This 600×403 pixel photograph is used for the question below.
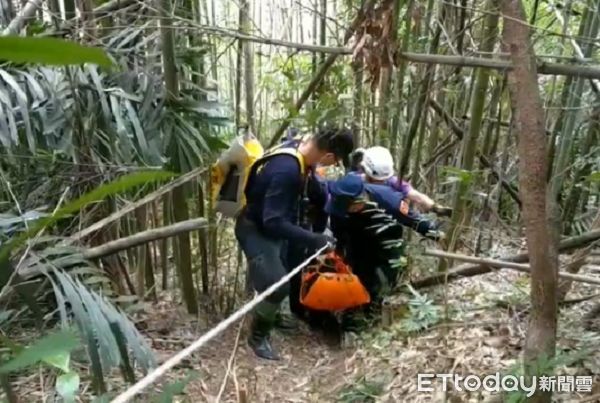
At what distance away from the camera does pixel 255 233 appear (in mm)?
3203

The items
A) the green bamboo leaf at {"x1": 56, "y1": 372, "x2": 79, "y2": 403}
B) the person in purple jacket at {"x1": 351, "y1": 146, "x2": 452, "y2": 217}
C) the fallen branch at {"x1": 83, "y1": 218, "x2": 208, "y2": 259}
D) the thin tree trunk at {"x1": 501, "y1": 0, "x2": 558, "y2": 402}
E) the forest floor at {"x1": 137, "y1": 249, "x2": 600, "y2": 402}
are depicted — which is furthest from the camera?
the person in purple jacket at {"x1": 351, "y1": 146, "x2": 452, "y2": 217}

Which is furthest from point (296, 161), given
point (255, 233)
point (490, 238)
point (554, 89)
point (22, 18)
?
point (554, 89)

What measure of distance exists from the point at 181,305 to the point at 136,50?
1350 millimetres

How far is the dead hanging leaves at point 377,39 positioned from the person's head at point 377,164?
1.55 meters

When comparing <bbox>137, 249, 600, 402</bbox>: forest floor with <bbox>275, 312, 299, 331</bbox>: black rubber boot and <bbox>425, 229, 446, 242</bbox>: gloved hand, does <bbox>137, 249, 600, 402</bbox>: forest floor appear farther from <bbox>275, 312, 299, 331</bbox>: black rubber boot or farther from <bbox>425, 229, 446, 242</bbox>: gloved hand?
<bbox>425, 229, 446, 242</bbox>: gloved hand

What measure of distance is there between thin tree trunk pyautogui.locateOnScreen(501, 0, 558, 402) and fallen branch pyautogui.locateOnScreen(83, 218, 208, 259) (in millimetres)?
875

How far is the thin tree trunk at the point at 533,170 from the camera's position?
5.13 ft

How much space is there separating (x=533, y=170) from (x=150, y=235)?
112cm

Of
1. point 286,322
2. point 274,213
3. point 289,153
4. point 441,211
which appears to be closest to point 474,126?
point 441,211

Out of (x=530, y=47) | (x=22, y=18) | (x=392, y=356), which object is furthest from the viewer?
(x=392, y=356)

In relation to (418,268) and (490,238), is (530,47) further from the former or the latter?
(418,268)

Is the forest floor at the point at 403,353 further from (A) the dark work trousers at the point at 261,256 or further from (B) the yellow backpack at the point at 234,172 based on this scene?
(B) the yellow backpack at the point at 234,172

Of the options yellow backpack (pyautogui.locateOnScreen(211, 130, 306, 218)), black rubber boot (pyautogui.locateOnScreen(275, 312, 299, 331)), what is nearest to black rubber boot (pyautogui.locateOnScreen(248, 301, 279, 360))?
black rubber boot (pyautogui.locateOnScreen(275, 312, 299, 331))

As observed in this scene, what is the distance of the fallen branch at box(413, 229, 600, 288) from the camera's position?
2299 mm
